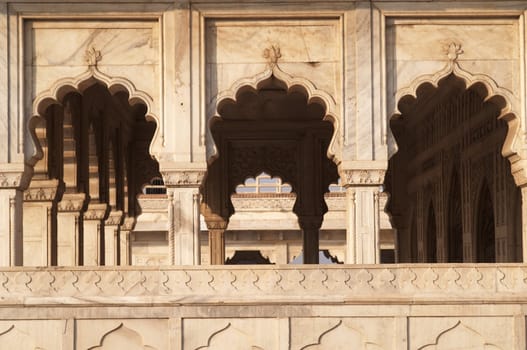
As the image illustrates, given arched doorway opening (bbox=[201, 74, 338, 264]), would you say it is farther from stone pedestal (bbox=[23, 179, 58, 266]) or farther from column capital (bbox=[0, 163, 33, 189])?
column capital (bbox=[0, 163, 33, 189])

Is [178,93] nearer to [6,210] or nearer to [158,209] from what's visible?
[6,210]

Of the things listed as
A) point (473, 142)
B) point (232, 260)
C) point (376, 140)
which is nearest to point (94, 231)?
point (473, 142)

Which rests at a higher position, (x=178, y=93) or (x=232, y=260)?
(x=178, y=93)

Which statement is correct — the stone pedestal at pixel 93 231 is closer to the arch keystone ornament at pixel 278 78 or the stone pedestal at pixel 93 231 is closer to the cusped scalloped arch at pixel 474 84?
the arch keystone ornament at pixel 278 78

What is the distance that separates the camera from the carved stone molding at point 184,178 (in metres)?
13.5

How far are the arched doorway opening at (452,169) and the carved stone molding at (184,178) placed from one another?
2.64 meters

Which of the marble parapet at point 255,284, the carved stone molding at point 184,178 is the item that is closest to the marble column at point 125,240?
the carved stone molding at point 184,178

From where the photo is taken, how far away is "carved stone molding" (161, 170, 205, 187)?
1352cm

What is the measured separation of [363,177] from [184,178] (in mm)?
2049

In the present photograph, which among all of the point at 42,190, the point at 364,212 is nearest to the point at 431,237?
the point at 42,190

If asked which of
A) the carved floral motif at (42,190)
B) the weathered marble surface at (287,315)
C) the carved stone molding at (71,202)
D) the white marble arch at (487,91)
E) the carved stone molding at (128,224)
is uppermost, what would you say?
the white marble arch at (487,91)

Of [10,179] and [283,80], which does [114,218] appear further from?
[283,80]

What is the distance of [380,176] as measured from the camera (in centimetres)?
1351

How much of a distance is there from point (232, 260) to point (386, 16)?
1954cm
